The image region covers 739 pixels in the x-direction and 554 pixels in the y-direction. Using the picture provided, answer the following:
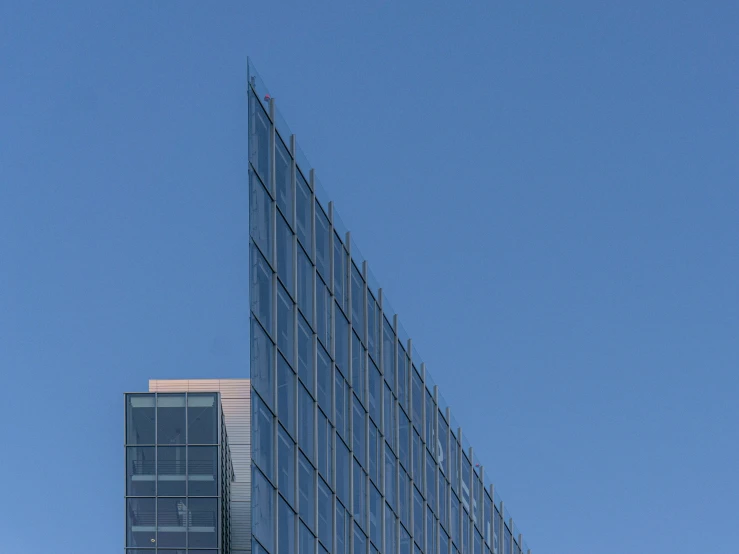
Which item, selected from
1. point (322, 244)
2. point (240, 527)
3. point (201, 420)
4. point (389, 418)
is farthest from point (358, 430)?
point (240, 527)

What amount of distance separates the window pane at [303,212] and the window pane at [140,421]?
23058 mm

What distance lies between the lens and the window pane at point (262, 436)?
34.4m

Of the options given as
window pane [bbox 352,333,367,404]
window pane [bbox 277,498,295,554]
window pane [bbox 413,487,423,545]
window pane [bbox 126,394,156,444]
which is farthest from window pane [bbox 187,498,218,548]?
window pane [bbox 277,498,295,554]

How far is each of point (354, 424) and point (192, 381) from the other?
4036 centimetres

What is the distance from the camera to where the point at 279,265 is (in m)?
37.7

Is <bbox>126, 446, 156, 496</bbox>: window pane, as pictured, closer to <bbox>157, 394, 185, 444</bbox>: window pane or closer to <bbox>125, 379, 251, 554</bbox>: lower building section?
<bbox>125, 379, 251, 554</bbox>: lower building section

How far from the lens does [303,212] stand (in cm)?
4075

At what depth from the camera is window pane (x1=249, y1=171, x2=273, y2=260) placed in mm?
35969

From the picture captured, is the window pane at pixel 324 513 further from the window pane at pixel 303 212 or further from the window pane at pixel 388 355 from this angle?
the window pane at pixel 388 355

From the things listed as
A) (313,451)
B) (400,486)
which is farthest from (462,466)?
(313,451)

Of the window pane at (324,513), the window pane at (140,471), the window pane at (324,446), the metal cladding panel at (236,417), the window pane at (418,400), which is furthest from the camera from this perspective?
the metal cladding panel at (236,417)

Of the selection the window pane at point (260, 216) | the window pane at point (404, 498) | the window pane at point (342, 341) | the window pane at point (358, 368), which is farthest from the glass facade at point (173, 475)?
the window pane at point (260, 216)

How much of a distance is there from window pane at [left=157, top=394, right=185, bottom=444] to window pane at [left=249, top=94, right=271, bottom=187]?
1028 inches

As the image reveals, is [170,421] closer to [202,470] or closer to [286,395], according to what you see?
[202,470]
